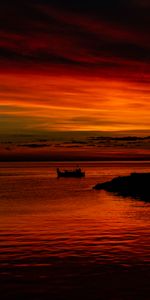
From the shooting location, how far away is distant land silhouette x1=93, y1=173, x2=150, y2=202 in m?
83.7

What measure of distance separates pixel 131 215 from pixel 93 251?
22530 millimetres

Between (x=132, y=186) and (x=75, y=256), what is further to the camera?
(x=132, y=186)

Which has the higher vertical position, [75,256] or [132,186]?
[75,256]

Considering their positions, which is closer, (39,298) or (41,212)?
(39,298)

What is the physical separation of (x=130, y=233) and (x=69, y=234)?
460cm

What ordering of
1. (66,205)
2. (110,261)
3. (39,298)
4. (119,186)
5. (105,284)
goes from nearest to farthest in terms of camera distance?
(39,298)
(105,284)
(110,261)
(66,205)
(119,186)

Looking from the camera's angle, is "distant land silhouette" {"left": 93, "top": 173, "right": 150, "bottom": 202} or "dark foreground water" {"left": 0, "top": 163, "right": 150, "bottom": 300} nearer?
"dark foreground water" {"left": 0, "top": 163, "right": 150, "bottom": 300}

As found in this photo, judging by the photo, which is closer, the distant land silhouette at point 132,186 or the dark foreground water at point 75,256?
the dark foreground water at point 75,256

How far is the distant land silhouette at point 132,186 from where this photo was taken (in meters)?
83.7

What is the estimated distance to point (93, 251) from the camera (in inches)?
1198

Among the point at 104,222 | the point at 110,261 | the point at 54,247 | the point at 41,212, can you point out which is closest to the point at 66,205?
the point at 41,212

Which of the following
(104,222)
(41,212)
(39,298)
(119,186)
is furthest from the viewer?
(119,186)

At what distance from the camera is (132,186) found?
90.6 metres

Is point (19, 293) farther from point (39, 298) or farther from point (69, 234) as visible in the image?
point (69, 234)
